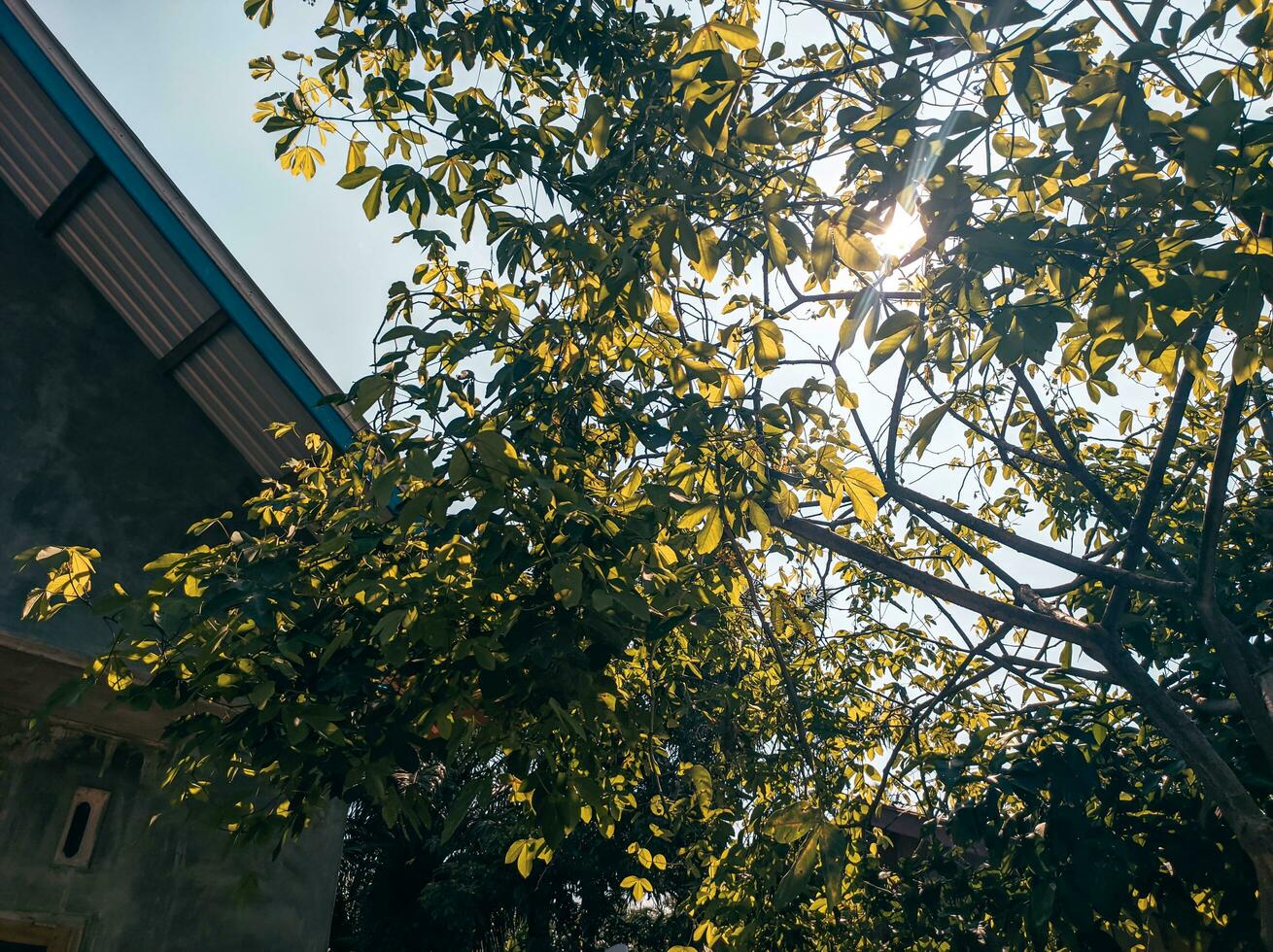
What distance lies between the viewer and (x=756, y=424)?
3410 mm

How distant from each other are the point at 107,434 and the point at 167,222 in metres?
1.45

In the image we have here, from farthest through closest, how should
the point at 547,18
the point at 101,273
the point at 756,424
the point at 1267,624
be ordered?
the point at 101,273, the point at 1267,624, the point at 547,18, the point at 756,424

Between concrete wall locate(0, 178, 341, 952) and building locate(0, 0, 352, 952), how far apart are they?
11 mm

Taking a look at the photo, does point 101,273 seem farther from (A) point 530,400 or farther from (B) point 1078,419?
(B) point 1078,419

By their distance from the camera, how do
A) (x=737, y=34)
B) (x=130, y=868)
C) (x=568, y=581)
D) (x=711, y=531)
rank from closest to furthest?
1. (x=737, y=34)
2. (x=568, y=581)
3. (x=711, y=531)
4. (x=130, y=868)

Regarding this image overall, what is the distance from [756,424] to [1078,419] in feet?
13.6

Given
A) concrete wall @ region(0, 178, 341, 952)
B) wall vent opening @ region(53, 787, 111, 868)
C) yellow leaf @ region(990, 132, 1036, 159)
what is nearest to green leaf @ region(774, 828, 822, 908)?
yellow leaf @ region(990, 132, 1036, 159)

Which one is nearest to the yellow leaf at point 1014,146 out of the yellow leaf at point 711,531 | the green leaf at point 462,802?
the yellow leaf at point 711,531

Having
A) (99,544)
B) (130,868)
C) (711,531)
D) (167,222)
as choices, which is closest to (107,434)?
(99,544)

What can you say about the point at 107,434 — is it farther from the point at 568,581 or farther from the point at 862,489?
the point at 862,489

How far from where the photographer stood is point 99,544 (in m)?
5.75

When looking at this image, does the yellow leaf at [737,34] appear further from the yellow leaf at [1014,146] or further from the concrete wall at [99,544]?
the concrete wall at [99,544]

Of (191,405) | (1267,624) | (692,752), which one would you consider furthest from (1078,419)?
(692,752)

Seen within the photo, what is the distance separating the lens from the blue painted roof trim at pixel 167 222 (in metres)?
5.49
